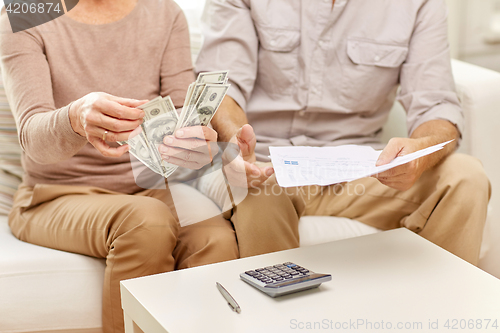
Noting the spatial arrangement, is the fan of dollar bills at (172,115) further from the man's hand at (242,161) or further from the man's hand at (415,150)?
the man's hand at (415,150)

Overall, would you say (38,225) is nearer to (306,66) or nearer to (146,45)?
(146,45)

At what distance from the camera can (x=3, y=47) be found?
1071mm

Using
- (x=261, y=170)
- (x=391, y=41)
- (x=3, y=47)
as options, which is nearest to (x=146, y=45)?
(x=3, y=47)

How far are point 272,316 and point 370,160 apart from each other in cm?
41

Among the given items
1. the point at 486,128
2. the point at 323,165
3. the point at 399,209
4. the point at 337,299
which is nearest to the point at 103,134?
the point at 323,165

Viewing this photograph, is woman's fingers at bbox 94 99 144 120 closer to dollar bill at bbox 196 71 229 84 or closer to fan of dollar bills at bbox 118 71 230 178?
fan of dollar bills at bbox 118 71 230 178

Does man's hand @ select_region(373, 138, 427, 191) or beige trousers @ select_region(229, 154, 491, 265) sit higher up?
man's hand @ select_region(373, 138, 427, 191)

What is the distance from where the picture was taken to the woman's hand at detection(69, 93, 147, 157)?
881 mm

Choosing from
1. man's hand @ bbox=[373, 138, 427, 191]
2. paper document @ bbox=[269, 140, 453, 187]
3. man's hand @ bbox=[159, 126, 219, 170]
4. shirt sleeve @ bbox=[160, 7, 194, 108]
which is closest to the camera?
paper document @ bbox=[269, 140, 453, 187]

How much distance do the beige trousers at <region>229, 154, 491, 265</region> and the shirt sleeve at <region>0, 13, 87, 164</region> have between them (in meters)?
0.42

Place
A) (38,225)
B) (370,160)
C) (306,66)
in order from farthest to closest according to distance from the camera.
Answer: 1. (306,66)
2. (38,225)
3. (370,160)

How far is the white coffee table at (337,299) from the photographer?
69 cm

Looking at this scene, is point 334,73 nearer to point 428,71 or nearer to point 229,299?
point 428,71

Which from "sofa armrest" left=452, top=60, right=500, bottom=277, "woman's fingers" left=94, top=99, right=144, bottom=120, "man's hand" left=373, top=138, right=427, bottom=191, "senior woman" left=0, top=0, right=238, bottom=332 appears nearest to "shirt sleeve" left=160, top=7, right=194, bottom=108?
"senior woman" left=0, top=0, right=238, bottom=332
